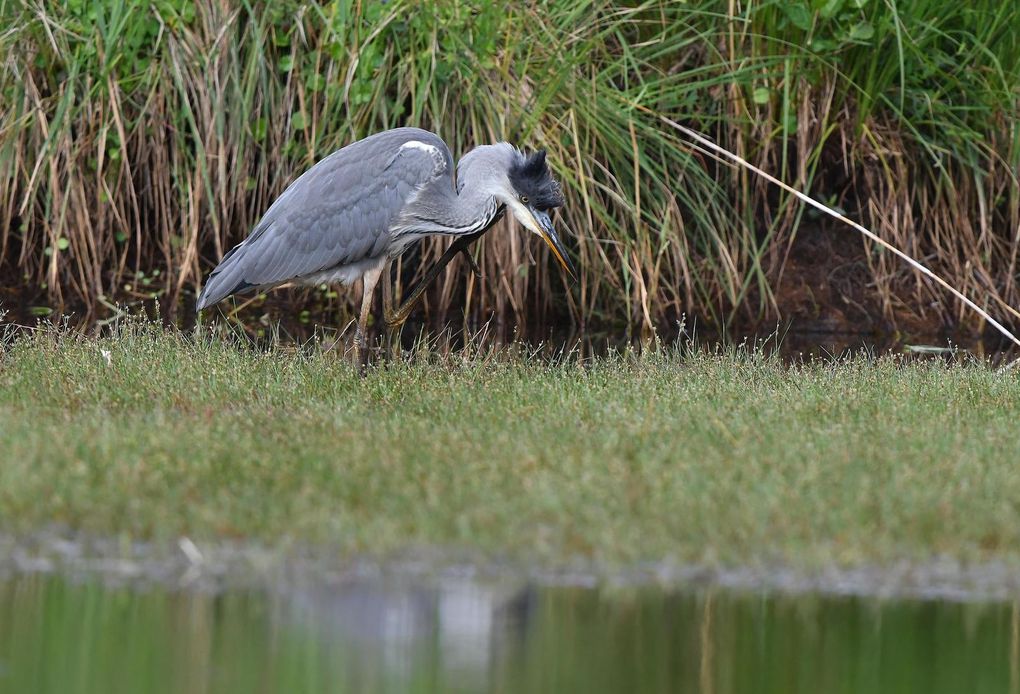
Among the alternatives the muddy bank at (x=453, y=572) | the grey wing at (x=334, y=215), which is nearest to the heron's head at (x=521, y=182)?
the grey wing at (x=334, y=215)

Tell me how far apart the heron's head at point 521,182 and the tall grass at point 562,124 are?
105cm

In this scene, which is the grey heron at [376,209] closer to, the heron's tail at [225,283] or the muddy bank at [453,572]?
the heron's tail at [225,283]

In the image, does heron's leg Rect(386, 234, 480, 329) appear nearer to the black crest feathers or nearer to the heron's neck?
the heron's neck

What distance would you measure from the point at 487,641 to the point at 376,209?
16.0 ft

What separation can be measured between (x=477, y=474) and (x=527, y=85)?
18.0ft

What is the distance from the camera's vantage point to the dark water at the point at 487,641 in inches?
144

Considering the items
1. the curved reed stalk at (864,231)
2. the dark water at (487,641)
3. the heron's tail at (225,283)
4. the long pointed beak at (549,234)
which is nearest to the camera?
the dark water at (487,641)

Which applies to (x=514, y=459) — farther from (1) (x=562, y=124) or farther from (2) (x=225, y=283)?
(1) (x=562, y=124)

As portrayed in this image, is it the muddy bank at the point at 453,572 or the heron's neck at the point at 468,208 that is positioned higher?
the heron's neck at the point at 468,208

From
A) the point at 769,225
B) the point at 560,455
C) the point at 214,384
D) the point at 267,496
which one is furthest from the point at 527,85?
the point at 267,496

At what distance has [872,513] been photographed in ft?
15.6

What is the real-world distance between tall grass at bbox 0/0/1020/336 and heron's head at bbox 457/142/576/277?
105cm

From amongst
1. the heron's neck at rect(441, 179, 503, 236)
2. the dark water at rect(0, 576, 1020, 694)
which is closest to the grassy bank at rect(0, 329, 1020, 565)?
the dark water at rect(0, 576, 1020, 694)

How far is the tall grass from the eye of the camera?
10125 mm
